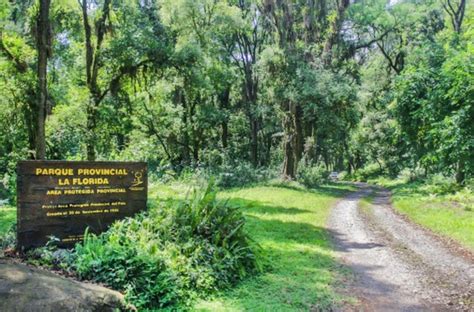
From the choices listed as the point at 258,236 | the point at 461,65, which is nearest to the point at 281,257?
the point at 258,236

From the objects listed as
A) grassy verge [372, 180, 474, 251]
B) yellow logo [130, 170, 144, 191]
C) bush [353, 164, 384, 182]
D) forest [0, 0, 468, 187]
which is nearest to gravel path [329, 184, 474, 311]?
grassy verge [372, 180, 474, 251]

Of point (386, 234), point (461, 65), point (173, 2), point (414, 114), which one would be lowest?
point (386, 234)

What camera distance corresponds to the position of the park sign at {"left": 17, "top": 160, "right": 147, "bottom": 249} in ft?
18.2

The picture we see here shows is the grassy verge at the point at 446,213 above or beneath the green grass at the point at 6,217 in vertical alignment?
beneath

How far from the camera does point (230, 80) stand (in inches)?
1121

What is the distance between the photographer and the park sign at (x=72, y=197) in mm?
5555

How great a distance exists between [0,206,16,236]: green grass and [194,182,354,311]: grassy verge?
209 inches

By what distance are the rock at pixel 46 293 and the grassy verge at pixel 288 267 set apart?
1.19 metres

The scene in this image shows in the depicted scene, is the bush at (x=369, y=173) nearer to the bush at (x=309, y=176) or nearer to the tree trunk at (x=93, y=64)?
the bush at (x=309, y=176)

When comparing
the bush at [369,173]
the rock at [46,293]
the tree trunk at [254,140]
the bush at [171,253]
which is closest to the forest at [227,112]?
the bush at [171,253]

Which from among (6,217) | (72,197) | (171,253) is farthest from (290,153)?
(72,197)

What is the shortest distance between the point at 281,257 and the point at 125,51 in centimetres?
1132

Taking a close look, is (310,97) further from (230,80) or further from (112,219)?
(112,219)

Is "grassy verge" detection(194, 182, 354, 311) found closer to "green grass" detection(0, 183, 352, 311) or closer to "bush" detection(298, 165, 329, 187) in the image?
"green grass" detection(0, 183, 352, 311)
